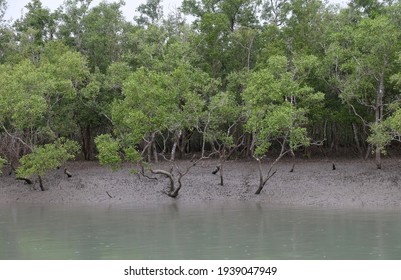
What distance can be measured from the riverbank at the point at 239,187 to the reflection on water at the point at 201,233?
359 cm

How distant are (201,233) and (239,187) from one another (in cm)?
1448

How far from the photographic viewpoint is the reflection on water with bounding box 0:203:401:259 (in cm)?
1722

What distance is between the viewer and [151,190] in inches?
1388

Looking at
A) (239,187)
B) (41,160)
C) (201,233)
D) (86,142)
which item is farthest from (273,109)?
(86,142)

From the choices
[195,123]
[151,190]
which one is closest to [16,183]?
[151,190]

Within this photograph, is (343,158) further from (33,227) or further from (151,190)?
(33,227)

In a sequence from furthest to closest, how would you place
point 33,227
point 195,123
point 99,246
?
point 195,123, point 33,227, point 99,246

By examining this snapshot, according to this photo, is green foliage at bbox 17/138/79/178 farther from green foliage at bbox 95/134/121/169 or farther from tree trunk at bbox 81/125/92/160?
tree trunk at bbox 81/125/92/160

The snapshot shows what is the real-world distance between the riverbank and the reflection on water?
3.59m

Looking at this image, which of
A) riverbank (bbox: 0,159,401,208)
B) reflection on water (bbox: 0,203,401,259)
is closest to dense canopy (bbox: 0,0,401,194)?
riverbank (bbox: 0,159,401,208)

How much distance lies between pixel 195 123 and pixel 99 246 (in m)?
15.6

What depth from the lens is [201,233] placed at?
832 inches

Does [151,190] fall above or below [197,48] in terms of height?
below

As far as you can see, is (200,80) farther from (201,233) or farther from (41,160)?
(201,233)
